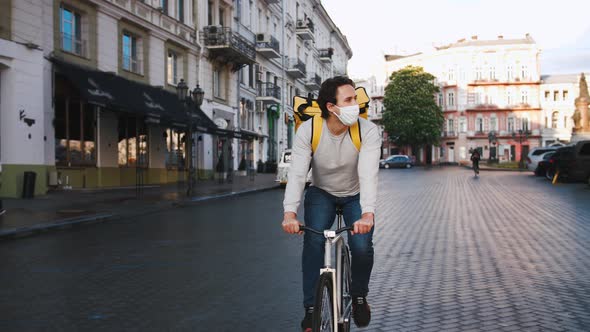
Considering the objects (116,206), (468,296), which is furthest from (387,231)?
(116,206)

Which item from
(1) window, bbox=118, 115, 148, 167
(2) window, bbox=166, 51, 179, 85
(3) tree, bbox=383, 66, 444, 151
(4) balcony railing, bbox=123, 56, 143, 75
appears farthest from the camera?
(3) tree, bbox=383, 66, 444, 151

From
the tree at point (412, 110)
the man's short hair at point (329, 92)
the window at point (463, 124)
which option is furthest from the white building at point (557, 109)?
the man's short hair at point (329, 92)

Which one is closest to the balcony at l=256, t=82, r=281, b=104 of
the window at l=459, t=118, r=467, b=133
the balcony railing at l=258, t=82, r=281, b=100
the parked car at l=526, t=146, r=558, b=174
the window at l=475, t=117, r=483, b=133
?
the balcony railing at l=258, t=82, r=281, b=100

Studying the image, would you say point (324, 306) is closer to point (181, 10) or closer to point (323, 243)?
point (323, 243)

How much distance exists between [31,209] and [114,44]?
406 inches

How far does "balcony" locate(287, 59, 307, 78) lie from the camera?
153 ft

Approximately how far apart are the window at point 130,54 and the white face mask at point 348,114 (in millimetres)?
21120

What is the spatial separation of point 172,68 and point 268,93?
14.0 metres

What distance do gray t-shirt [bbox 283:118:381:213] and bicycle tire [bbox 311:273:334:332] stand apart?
1.75ft

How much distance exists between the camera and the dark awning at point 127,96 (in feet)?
60.2

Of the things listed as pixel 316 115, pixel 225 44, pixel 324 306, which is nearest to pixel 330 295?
pixel 324 306

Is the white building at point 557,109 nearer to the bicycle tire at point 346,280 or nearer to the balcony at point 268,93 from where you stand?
the balcony at point 268,93

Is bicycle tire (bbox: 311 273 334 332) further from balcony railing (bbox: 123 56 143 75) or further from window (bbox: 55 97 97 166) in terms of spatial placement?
balcony railing (bbox: 123 56 143 75)

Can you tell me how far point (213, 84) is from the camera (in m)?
31.6
